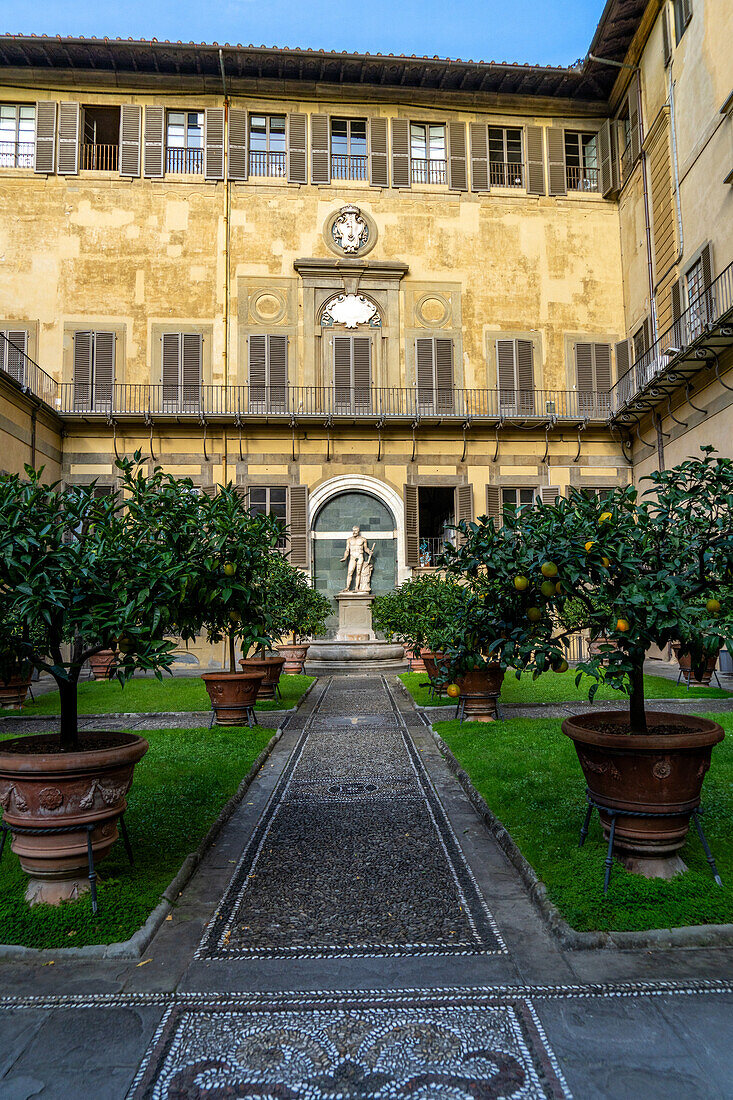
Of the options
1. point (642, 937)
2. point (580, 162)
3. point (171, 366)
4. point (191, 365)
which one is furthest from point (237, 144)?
point (642, 937)

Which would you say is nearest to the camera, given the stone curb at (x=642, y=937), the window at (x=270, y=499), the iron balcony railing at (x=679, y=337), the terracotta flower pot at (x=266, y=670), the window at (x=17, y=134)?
the stone curb at (x=642, y=937)

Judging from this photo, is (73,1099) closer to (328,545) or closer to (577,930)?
(577,930)

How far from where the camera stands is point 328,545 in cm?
1908

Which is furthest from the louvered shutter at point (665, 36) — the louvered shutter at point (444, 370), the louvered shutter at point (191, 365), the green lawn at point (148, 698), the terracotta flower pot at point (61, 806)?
the terracotta flower pot at point (61, 806)

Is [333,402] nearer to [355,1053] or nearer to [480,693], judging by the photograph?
[480,693]

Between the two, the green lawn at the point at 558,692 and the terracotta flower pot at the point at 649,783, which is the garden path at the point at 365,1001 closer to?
the terracotta flower pot at the point at 649,783

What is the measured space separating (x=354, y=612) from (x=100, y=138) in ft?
47.5

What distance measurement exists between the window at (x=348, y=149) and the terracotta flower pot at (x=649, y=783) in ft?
63.9

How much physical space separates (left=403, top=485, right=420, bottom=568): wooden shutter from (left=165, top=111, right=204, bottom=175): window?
984 centimetres

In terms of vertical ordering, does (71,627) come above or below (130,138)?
below

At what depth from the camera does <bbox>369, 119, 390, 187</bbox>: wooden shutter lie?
19.9 meters

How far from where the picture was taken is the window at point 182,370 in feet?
62.2

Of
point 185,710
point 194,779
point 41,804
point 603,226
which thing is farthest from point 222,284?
point 41,804

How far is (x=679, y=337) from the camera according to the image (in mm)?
16328
